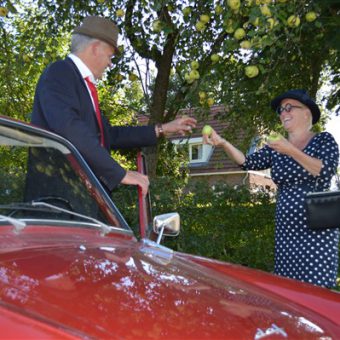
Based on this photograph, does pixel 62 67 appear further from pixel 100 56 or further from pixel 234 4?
pixel 234 4

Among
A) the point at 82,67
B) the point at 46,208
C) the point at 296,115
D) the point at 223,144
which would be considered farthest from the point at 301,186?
the point at 46,208

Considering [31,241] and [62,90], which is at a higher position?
[62,90]

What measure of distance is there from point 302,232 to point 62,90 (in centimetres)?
173

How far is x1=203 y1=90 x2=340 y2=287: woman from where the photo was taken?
3.13 m

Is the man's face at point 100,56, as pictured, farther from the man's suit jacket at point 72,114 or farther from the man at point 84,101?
the man's suit jacket at point 72,114

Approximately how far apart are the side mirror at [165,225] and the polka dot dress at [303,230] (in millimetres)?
921

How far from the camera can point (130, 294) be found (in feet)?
5.19

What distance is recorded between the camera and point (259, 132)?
974 centimetres

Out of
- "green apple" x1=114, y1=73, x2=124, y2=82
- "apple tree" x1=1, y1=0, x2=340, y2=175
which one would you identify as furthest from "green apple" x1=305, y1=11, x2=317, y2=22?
"green apple" x1=114, y1=73, x2=124, y2=82

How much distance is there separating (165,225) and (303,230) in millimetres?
1070

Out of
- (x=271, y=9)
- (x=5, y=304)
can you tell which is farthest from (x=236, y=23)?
(x=5, y=304)

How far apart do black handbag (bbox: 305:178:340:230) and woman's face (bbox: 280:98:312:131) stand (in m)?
0.55

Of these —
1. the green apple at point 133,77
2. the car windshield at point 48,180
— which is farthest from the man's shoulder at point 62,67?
the green apple at point 133,77

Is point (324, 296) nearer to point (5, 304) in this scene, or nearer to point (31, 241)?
point (31, 241)
